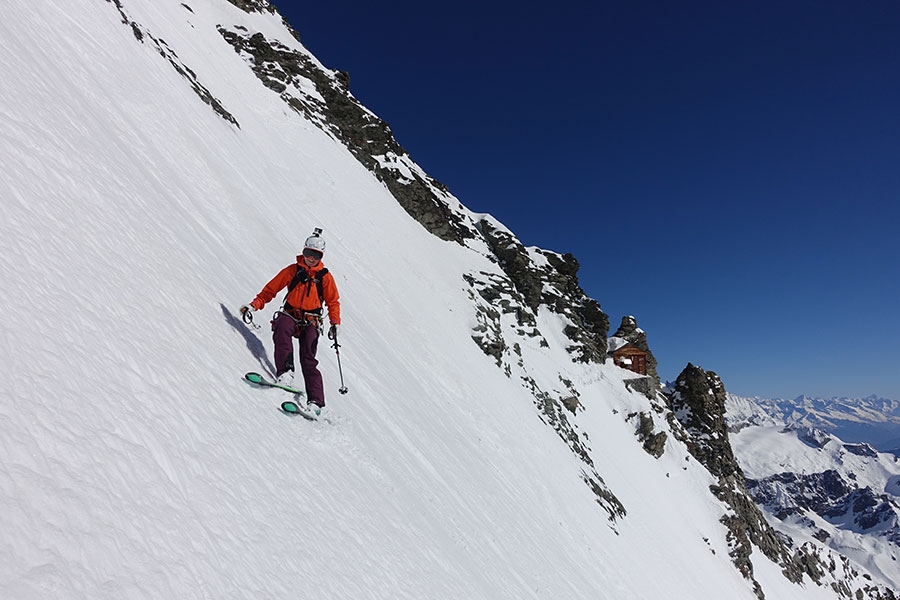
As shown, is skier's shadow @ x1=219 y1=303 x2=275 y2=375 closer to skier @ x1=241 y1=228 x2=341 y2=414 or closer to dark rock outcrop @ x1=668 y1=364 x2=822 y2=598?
skier @ x1=241 y1=228 x2=341 y2=414

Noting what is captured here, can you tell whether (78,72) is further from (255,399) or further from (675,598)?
(675,598)

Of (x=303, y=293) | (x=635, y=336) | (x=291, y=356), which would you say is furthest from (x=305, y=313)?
(x=635, y=336)

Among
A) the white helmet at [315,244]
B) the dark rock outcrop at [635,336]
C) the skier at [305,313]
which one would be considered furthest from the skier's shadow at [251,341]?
the dark rock outcrop at [635,336]

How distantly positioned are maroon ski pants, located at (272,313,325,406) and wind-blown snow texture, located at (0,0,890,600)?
0.43 metres

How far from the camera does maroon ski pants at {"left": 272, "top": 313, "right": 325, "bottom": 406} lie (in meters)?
5.98

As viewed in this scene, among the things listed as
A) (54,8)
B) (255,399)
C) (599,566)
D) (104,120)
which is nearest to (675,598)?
(599,566)

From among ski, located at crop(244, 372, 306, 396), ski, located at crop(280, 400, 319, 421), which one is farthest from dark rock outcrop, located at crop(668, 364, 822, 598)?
ski, located at crop(244, 372, 306, 396)

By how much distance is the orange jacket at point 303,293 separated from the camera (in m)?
6.36

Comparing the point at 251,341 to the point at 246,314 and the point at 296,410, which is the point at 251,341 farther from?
the point at 296,410

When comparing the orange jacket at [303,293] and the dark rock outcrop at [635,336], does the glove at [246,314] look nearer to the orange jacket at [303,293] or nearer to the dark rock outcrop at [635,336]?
the orange jacket at [303,293]

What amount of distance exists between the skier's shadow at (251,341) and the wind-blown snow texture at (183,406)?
8 centimetres

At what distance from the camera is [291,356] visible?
6.09 meters

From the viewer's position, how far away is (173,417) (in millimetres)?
3627

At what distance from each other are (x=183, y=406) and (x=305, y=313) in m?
2.68
